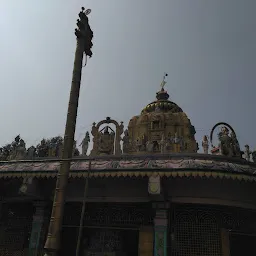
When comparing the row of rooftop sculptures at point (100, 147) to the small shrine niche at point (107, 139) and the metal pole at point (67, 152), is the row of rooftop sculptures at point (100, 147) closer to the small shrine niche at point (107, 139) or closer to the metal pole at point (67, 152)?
the small shrine niche at point (107, 139)

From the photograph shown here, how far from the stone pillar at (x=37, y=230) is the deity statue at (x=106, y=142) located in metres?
3.94

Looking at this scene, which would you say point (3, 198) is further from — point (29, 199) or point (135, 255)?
point (135, 255)

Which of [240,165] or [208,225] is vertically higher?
[240,165]

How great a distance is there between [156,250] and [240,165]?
4443mm

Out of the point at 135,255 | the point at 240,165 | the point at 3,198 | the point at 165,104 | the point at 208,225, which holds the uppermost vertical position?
the point at 165,104

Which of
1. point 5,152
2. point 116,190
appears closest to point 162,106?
point 5,152

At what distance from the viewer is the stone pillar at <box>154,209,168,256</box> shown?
11102mm

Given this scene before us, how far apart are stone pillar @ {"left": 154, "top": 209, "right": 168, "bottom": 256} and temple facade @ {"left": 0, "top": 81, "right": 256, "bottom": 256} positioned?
0.03m

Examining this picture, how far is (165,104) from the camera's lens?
1248 inches

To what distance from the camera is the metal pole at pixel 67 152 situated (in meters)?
7.76

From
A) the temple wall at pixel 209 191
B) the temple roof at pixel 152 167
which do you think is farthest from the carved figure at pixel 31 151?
the temple wall at pixel 209 191

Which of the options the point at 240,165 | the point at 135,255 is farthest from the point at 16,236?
the point at 240,165

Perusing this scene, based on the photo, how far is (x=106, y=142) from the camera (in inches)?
611

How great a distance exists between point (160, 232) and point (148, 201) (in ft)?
4.26
